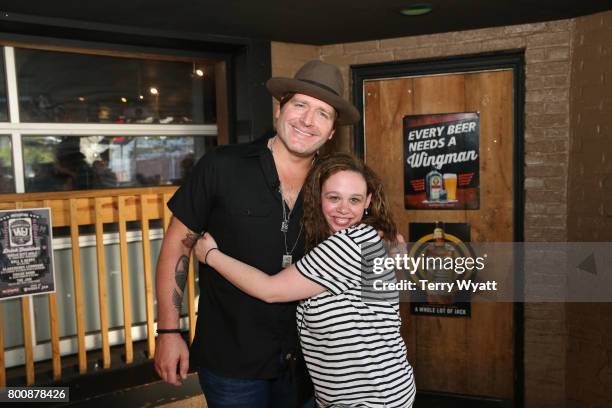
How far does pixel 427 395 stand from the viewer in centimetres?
372

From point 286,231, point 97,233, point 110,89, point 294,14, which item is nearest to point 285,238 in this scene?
point 286,231

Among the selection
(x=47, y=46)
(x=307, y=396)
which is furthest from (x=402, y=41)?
(x=307, y=396)

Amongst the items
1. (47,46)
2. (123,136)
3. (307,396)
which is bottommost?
(307,396)

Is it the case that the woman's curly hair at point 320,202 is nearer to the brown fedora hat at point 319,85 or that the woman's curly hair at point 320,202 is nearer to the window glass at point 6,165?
the brown fedora hat at point 319,85

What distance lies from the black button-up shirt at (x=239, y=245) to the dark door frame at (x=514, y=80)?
202 cm

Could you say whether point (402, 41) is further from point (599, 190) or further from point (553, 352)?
point (553, 352)

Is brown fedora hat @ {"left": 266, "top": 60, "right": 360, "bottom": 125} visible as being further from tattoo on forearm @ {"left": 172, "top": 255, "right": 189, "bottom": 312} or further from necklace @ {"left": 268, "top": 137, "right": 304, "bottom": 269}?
tattoo on forearm @ {"left": 172, "top": 255, "right": 189, "bottom": 312}

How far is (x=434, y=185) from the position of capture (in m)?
3.59

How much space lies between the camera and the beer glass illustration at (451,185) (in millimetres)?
3549

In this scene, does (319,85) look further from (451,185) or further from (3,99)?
(3,99)

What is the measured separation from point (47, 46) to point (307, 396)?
242cm

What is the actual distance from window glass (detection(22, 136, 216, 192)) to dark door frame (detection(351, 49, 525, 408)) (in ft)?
4.57

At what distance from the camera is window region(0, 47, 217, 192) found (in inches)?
136

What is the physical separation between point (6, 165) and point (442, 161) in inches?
114
